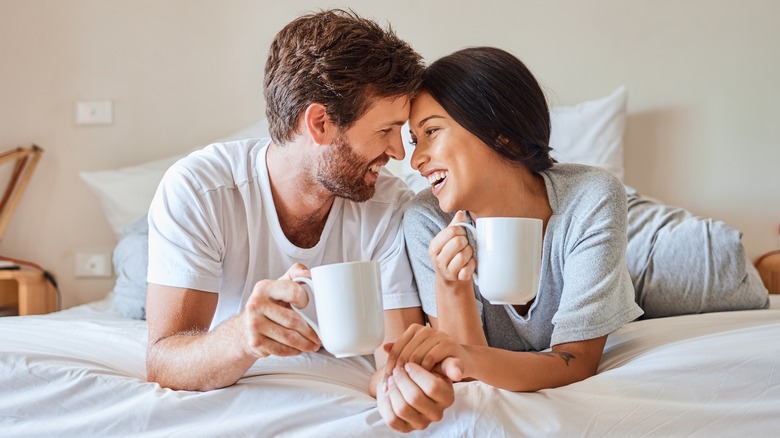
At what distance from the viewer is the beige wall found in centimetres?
243

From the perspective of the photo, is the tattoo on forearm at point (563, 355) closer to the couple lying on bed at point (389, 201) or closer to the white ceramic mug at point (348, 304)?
the couple lying on bed at point (389, 201)

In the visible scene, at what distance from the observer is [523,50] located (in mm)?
2486

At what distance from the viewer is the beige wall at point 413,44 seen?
2.43 m

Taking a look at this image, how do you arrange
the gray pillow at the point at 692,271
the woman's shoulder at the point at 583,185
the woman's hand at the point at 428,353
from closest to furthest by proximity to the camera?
the woman's hand at the point at 428,353 → the woman's shoulder at the point at 583,185 → the gray pillow at the point at 692,271

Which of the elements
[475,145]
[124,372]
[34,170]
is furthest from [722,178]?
[34,170]

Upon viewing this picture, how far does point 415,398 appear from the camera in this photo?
2.98ft

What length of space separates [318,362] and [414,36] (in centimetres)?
154

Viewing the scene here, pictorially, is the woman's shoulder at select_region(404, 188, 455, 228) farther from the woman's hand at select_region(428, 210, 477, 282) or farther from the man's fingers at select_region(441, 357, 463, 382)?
the man's fingers at select_region(441, 357, 463, 382)

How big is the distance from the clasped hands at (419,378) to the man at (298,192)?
0.30 meters

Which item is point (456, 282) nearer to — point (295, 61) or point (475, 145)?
point (475, 145)

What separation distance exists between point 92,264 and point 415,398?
200 cm

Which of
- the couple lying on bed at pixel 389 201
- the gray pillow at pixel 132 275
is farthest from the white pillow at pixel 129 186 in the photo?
the couple lying on bed at pixel 389 201

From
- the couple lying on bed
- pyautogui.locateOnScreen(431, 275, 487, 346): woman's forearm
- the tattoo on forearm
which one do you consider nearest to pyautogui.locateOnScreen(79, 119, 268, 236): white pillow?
the couple lying on bed

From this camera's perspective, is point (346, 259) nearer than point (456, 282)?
No
